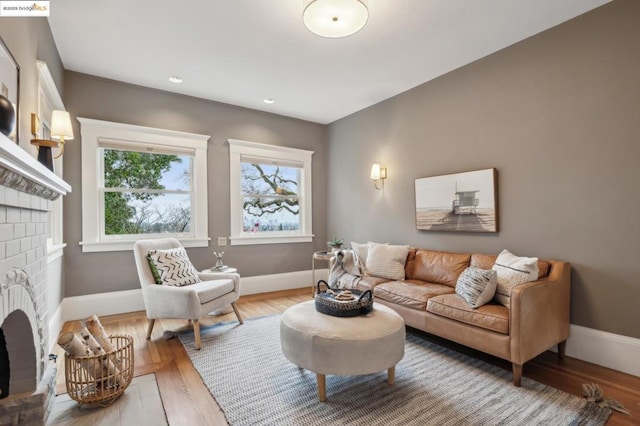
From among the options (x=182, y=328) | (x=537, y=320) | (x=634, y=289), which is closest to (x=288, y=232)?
(x=182, y=328)

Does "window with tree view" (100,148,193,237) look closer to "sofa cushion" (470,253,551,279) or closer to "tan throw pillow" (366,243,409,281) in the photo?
"tan throw pillow" (366,243,409,281)

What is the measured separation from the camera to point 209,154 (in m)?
4.40

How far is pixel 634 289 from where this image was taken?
2336 millimetres

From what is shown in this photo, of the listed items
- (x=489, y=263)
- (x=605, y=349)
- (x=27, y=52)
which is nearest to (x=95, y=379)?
(x=27, y=52)

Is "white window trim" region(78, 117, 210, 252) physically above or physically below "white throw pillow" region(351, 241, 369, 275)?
above

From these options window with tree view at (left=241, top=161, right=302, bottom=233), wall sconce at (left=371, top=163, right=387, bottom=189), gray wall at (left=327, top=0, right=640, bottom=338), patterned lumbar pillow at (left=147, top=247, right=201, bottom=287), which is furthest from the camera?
window with tree view at (left=241, top=161, right=302, bottom=233)

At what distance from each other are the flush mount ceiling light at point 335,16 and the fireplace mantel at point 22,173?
1.70 m

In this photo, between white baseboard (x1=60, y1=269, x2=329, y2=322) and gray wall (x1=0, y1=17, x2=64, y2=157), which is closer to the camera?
gray wall (x1=0, y1=17, x2=64, y2=157)

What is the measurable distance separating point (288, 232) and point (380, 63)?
2.89m

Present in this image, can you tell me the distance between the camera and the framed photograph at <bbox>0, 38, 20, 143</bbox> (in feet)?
5.21

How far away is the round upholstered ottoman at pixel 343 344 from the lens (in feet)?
6.40

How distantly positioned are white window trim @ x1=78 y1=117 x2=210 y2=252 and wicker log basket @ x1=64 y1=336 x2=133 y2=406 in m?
2.15

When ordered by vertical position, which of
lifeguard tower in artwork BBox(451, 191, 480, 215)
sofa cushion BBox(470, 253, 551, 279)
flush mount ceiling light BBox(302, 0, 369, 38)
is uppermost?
flush mount ceiling light BBox(302, 0, 369, 38)

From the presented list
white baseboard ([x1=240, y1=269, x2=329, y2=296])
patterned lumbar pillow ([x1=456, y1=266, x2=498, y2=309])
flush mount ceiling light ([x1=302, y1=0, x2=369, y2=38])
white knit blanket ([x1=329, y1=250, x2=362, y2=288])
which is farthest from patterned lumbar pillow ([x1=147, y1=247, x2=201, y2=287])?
patterned lumbar pillow ([x1=456, y1=266, x2=498, y2=309])
